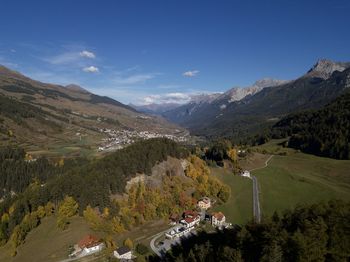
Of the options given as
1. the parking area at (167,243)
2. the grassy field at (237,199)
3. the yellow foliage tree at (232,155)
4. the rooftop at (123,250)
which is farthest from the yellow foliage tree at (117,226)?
the yellow foliage tree at (232,155)

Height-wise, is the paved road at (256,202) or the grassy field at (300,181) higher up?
the grassy field at (300,181)

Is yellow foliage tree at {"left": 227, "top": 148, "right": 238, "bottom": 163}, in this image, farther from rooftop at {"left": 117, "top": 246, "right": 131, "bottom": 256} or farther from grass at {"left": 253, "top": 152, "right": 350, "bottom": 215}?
rooftop at {"left": 117, "top": 246, "right": 131, "bottom": 256}

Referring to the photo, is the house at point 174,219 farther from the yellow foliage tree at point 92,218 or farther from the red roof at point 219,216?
the yellow foliage tree at point 92,218

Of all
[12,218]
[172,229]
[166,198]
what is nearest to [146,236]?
[172,229]

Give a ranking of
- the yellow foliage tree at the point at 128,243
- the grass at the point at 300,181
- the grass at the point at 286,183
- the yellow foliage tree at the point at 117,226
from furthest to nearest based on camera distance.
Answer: the grass at the point at 300,181 → the grass at the point at 286,183 → the yellow foliage tree at the point at 117,226 → the yellow foliage tree at the point at 128,243

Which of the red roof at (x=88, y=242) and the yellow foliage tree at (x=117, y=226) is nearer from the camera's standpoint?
the red roof at (x=88, y=242)

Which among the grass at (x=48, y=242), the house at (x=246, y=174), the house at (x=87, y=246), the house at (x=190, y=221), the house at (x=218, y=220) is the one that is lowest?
the grass at (x=48, y=242)

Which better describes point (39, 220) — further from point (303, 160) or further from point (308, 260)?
point (303, 160)
